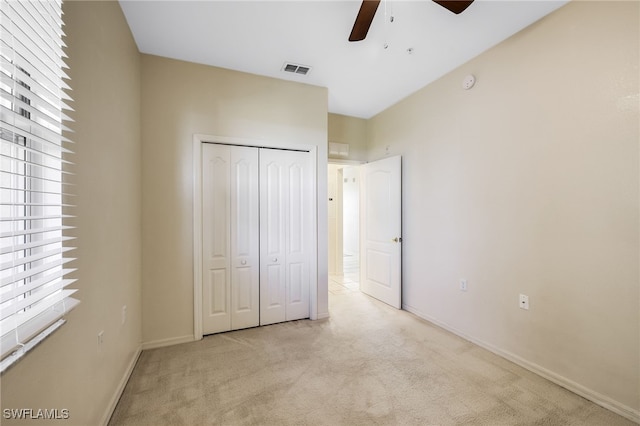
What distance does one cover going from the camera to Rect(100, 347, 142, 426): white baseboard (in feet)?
5.36

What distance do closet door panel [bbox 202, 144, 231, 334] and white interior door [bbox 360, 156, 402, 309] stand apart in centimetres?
208

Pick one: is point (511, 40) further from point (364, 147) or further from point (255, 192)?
point (255, 192)

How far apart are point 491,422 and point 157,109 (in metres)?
3.57

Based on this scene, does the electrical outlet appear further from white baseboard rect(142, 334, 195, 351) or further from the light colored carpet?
white baseboard rect(142, 334, 195, 351)

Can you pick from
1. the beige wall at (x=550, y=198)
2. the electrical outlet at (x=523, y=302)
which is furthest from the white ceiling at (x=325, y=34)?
the electrical outlet at (x=523, y=302)

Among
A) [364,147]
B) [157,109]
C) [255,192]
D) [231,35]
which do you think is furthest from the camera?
[364,147]

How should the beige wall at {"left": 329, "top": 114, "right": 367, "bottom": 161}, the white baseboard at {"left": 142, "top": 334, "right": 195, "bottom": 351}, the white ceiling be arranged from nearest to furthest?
the white ceiling → the white baseboard at {"left": 142, "top": 334, "right": 195, "bottom": 351} → the beige wall at {"left": 329, "top": 114, "right": 367, "bottom": 161}

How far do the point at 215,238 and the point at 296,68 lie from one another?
6.45 ft

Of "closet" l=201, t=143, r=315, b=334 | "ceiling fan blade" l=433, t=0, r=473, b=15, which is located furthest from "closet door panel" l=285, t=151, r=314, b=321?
"ceiling fan blade" l=433, t=0, r=473, b=15

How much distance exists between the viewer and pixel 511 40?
2.33 meters

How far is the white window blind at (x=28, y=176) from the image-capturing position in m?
0.85

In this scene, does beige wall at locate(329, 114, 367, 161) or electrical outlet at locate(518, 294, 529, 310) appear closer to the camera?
electrical outlet at locate(518, 294, 529, 310)

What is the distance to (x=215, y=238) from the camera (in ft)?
9.28

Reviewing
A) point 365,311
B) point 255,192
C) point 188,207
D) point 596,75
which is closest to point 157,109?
point 188,207
